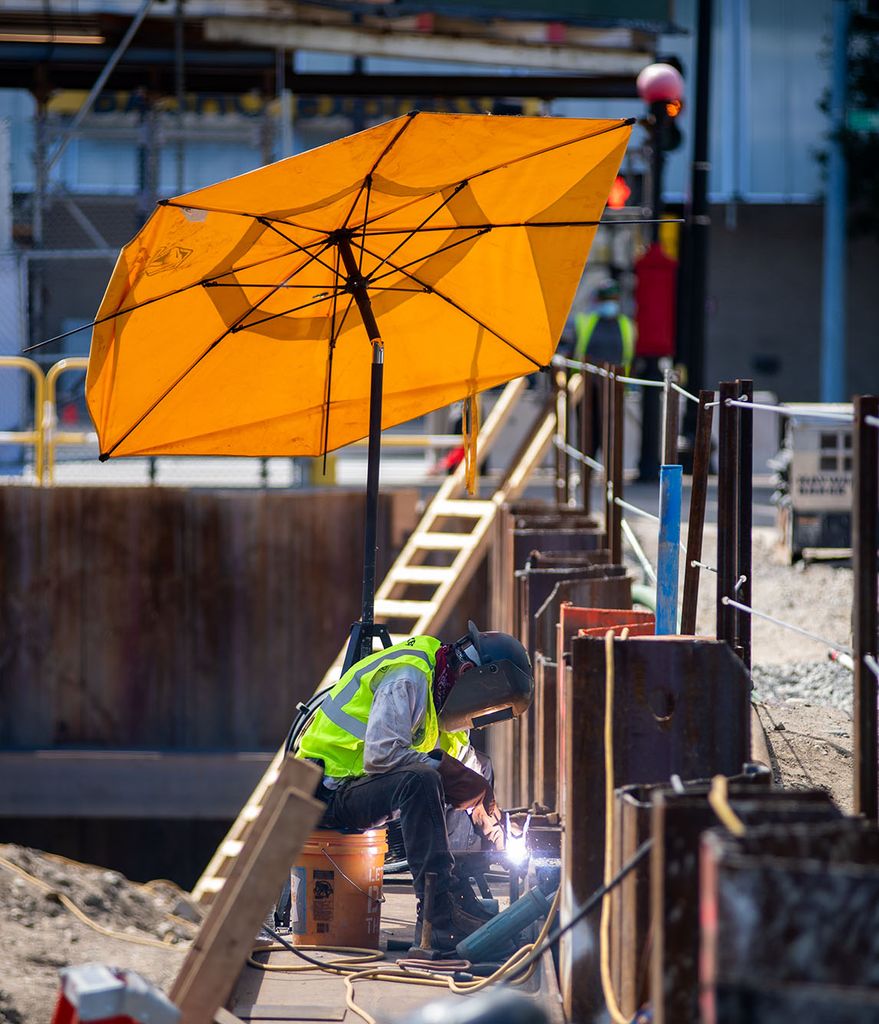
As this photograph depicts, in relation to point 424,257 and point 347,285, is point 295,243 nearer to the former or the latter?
point 347,285

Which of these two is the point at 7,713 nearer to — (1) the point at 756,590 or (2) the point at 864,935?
(1) the point at 756,590

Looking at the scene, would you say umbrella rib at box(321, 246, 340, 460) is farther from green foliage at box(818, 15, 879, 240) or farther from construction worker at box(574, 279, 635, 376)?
green foliage at box(818, 15, 879, 240)

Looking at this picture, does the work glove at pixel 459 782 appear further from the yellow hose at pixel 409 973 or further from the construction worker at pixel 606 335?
the construction worker at pixel 606 335

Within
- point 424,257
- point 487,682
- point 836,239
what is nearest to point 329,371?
point 424,257

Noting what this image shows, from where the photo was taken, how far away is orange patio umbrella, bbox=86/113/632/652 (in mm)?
5777

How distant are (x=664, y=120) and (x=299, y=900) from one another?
36.0 feet

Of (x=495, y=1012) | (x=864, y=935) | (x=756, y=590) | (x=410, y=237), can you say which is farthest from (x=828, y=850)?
(x=756, y=590)

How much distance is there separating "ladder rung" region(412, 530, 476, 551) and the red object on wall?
527 cm

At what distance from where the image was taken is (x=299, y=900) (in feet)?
18.0

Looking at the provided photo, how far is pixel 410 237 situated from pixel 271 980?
10.8 feet

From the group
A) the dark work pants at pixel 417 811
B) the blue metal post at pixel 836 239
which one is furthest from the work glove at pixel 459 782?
the blue metal post at pixel 836 239

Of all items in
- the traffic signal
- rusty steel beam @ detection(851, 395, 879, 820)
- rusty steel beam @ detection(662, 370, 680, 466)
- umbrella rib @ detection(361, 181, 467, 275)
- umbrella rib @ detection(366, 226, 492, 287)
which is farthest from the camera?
the traffic signal

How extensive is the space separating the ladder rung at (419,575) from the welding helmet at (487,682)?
227 inches

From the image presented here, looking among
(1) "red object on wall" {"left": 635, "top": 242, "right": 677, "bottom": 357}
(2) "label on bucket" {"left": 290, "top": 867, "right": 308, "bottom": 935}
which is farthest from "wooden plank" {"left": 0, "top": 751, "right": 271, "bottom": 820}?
(2) "label on bucket" {"left": 290, "top": 867, "right": 308, "bottom": 935}
